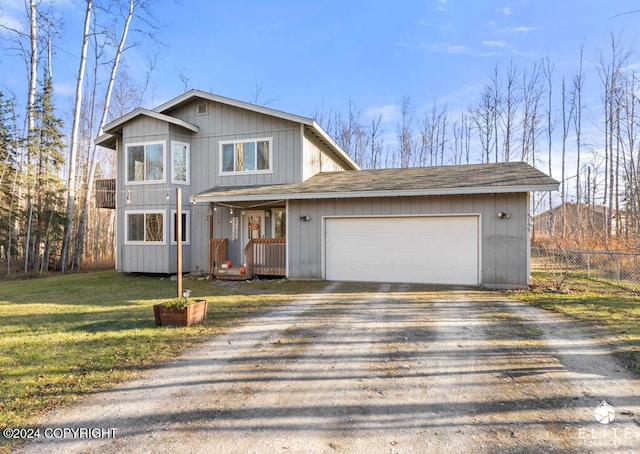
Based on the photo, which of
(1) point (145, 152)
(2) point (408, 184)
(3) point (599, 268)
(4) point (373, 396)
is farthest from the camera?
(1) point (145, 152)

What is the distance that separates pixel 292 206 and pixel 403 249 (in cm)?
363

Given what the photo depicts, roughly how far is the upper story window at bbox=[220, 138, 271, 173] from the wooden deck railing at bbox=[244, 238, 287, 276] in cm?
270

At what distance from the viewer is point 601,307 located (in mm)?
6566

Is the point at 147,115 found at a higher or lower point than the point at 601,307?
higher

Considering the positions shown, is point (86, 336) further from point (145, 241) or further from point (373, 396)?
point (145, 241)

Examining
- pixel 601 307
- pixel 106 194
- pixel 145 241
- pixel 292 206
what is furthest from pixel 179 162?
pixel 601 307

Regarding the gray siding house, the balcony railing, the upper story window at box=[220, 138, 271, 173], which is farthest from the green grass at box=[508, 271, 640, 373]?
the balcony railing

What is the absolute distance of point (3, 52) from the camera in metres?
16.1

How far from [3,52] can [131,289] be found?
15204 mm

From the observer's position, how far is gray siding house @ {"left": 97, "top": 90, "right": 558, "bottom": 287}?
30.2 feet

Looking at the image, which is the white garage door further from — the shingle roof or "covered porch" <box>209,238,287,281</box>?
"covered porch" <box>209,238,287,281</box>

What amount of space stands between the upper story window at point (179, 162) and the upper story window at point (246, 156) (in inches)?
53.3

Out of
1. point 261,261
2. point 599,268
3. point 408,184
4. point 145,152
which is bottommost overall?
point 599,268
